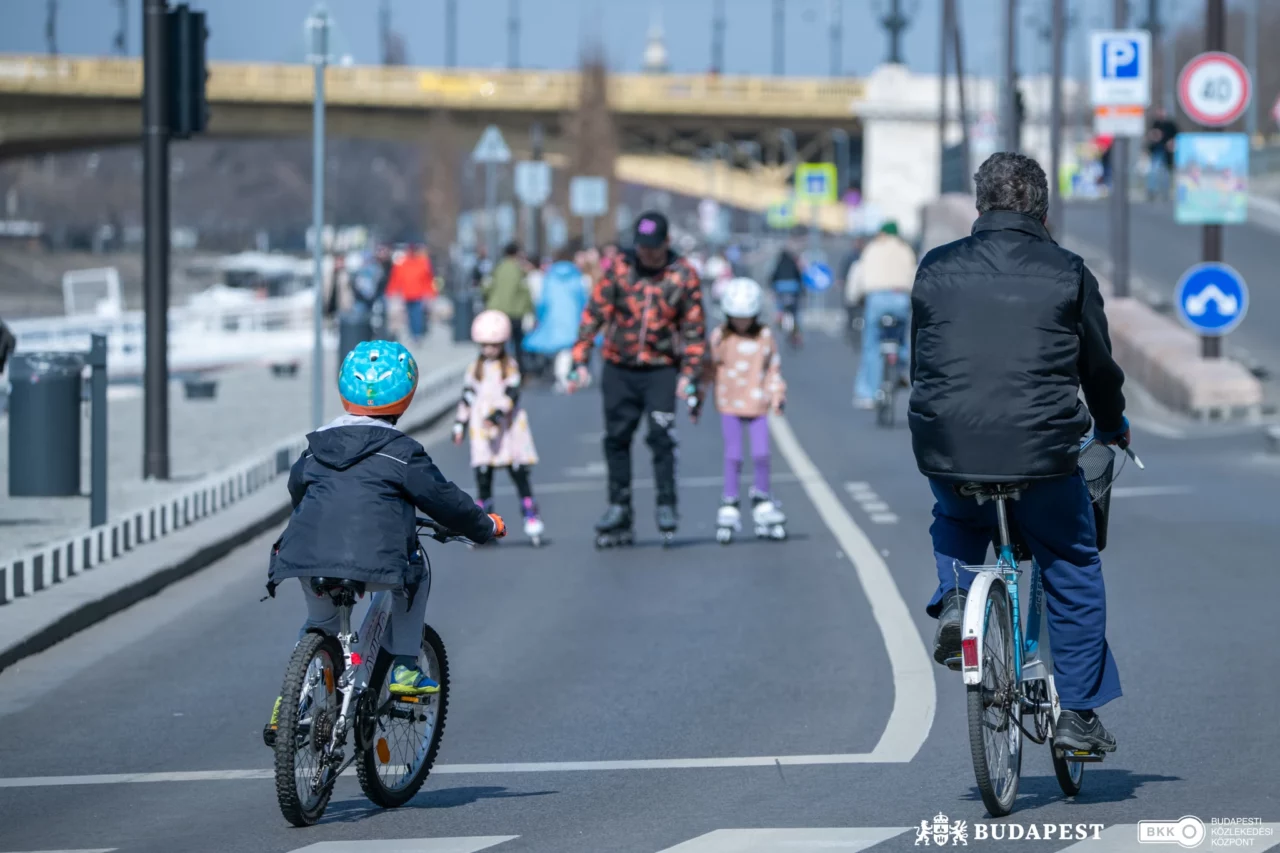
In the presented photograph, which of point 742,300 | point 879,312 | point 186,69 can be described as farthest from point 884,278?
point 742,300

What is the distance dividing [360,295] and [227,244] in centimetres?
9211

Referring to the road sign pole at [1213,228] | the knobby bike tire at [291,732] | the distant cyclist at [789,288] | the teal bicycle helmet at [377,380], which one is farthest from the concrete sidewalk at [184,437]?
the road sign pole at [1213,228]

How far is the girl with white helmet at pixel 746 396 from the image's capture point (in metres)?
14.3

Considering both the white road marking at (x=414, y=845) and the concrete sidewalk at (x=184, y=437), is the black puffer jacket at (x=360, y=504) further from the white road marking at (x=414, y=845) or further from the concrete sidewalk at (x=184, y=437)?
the concrete sidewalk at (x=184, y=437)

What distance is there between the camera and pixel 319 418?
19.6m

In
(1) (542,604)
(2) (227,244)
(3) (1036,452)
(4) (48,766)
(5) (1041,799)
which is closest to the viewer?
(3) (1036,452)

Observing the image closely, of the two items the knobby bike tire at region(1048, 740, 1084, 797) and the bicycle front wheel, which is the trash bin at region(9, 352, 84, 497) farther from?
the bicycle front wheel

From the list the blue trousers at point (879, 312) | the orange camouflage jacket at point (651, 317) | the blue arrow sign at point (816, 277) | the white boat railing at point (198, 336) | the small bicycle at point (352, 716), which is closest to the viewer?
the small bicycle at point (352, 716)

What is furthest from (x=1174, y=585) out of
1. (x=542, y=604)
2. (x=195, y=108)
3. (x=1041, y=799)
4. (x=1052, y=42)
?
(x=1052, y=42)

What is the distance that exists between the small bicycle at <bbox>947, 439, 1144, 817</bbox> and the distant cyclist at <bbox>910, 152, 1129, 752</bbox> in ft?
0.19

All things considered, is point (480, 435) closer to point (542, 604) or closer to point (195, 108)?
point (542, 604)

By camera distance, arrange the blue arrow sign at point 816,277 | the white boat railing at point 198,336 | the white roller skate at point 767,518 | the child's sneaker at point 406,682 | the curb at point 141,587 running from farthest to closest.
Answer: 1. the blue arrow sign at point 816,277
2. the white boat railing at point 198,336
3. the white roller skate at point 767,518
4. the curb at point 141,587
5. the child's sneaker at point 406,682

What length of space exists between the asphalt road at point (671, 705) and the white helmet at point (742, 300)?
4.39 feet

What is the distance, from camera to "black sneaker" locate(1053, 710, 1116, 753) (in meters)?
6.73
